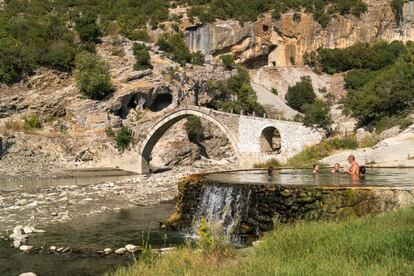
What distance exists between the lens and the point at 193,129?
180 feet

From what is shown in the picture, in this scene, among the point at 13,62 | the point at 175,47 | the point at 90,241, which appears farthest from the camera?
the point at 175,47

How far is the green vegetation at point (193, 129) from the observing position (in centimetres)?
5478

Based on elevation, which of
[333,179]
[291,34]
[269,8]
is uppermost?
[269,8]

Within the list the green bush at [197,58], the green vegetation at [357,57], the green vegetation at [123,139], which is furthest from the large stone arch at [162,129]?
the green vegetation at [357,57]

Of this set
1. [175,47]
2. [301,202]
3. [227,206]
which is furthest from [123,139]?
[301,202]

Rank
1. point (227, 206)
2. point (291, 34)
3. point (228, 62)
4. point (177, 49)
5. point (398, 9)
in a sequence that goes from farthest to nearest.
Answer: point (398, 9) → point (291, 34) → point (228, 62) → point (177, 49) → point (227, 206)

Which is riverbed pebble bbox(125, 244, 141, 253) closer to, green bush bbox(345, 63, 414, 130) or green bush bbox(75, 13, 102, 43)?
green bush bbox(345, 63, 414, 130)

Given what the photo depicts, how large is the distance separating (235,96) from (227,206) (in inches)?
1930

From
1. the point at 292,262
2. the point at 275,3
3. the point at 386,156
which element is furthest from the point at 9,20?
the point at 292,262

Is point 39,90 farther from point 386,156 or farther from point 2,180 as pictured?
point 386,156

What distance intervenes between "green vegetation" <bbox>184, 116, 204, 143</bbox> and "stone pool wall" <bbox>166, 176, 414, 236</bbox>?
3972 cm

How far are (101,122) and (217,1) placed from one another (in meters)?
39.6

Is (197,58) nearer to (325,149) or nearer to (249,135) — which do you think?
(249,135)

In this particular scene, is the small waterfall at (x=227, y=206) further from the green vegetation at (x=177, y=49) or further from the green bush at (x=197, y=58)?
the green bush at (x=197, y=58)
